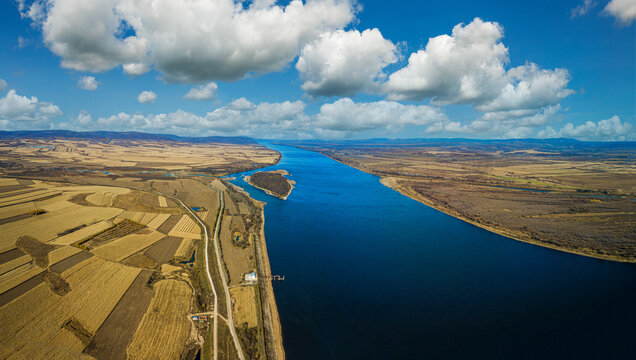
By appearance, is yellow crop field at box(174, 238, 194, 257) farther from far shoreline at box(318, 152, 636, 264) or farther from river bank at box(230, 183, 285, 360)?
far shoreline at box(318, 152, 636, 264)

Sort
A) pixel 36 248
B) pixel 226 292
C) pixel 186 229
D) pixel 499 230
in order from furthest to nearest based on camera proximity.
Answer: pixel 499 230, pixel 186 229, pixel 36 248, pixel 226 292

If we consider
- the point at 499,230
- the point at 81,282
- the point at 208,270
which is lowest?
the point at 208,270

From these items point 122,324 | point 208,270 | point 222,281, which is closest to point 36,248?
point 122,324

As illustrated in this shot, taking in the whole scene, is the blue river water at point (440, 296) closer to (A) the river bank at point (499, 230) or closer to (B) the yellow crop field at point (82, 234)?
(A) the river bank at point (499, 230)

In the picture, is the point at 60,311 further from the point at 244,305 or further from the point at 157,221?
the point at 157,221

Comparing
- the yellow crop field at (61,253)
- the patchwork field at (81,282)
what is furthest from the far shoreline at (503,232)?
the yellow crop field at (61,253)

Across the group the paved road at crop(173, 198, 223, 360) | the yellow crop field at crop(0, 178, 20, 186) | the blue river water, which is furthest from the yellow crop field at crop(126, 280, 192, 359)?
the yellow crop field at crop(0, 178, 20, 186)
